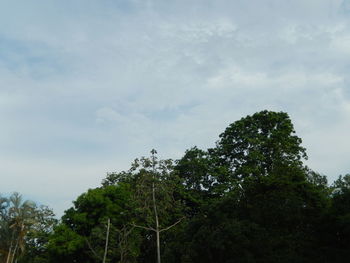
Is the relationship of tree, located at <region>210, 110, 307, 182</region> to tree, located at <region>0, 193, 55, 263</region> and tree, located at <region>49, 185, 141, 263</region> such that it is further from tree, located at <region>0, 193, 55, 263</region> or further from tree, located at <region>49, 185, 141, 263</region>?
tree, located at <region>0, 193, 55, 263</region>

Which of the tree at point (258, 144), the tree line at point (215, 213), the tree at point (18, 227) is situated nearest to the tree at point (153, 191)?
the tree line at point (215, 213)

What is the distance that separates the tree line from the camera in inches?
857

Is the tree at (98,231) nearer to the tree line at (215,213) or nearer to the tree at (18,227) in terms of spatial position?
the tree line at (215,213)

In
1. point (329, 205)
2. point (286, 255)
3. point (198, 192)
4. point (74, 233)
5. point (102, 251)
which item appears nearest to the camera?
point (286, 255)

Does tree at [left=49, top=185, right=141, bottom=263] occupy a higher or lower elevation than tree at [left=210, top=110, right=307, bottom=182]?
lower

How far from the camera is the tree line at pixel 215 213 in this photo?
21.8 m

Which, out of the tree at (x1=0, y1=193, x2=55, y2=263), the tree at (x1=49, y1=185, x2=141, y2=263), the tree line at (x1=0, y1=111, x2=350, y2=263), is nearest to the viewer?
the tree line at (x1=0, y1=111, x2=350, y2=263)

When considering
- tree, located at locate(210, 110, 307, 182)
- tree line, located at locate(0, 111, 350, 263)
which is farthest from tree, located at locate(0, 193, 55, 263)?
tree, located at locate(210, 110, 307, 182)

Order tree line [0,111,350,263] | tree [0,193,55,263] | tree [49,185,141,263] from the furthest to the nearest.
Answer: tree [0,193,55,263], tree [49,185,141,263], tree line [0,111,350,263]

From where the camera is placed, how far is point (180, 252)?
2364 centimetres

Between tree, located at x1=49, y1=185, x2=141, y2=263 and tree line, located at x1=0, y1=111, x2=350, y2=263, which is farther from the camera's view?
tree, located at x1=49, y1=185, x2=141, y2=263

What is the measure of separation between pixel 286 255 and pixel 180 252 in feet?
22.2

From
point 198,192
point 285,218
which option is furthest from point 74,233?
point 285,218

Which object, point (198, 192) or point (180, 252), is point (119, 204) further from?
point (180, 252)
